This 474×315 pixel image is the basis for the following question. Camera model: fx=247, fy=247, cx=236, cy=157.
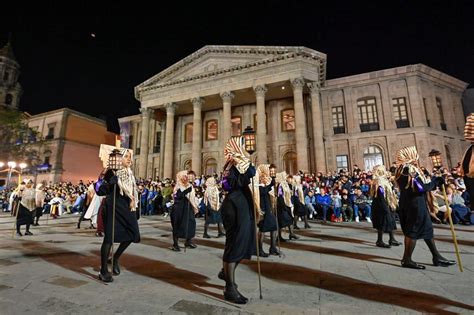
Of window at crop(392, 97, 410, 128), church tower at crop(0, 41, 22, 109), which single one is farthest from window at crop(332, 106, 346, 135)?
church tower at crop(0, 41, 22, 109)

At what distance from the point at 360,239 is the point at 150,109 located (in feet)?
88.2

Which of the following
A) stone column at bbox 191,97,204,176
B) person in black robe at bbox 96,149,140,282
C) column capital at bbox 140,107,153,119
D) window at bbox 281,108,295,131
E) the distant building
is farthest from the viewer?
the distant building

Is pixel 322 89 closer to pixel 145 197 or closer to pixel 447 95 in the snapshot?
pixel 447 95

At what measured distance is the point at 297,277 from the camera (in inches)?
148

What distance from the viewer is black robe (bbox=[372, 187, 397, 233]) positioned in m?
6.01

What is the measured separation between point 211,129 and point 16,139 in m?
30.0

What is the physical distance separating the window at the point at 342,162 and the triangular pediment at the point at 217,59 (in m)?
9.56

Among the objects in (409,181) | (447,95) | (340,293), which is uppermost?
(447,95)

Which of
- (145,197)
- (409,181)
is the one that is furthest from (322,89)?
(409,181)

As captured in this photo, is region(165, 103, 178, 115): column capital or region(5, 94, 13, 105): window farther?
region(5, 94, 13, 105): window

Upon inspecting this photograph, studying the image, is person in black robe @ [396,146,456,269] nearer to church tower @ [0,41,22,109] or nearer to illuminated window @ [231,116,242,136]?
illuminated window @ [231,116,242,136]

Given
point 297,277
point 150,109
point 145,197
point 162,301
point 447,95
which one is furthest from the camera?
point 150,109

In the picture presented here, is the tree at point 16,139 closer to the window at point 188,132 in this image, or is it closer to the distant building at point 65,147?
the distant building at point 65,147

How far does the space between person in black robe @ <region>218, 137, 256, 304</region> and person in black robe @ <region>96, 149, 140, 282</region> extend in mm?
1682
